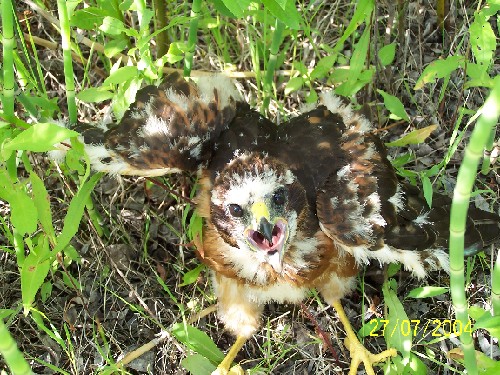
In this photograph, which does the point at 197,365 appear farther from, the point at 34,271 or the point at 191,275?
the point at 34,271

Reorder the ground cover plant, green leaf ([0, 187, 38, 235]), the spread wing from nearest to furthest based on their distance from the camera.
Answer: green leaf ([0, 187, 38, 235]) < the spread wing < the ground cover plant

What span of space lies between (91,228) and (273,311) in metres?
1.12

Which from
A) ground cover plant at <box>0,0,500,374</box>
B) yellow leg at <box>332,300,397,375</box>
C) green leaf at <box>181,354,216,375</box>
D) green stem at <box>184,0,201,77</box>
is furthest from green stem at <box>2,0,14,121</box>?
yellow leg at <box>332,300,397,375</box>

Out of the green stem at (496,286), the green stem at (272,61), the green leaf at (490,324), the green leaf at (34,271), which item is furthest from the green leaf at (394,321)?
the green leaf at (34,271)

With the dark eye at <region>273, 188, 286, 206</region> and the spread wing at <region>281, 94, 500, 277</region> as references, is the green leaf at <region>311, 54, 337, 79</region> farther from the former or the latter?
the dark eye at <region>273, 188, 286, 206</region>

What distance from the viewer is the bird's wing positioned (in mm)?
3197

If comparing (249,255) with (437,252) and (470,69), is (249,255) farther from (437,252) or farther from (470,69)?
(470,69)

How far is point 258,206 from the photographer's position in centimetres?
283

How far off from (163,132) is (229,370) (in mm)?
1304

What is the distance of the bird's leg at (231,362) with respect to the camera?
3.48m

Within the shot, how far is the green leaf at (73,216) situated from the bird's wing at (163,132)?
6.8 inches

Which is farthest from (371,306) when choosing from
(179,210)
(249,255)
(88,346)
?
(88,346)

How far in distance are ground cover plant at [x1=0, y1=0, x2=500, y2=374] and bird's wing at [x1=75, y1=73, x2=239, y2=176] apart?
0.35 feet

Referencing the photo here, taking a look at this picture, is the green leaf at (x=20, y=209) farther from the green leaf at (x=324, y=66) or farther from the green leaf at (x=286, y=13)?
the green leaf at (x=324, y=66)
